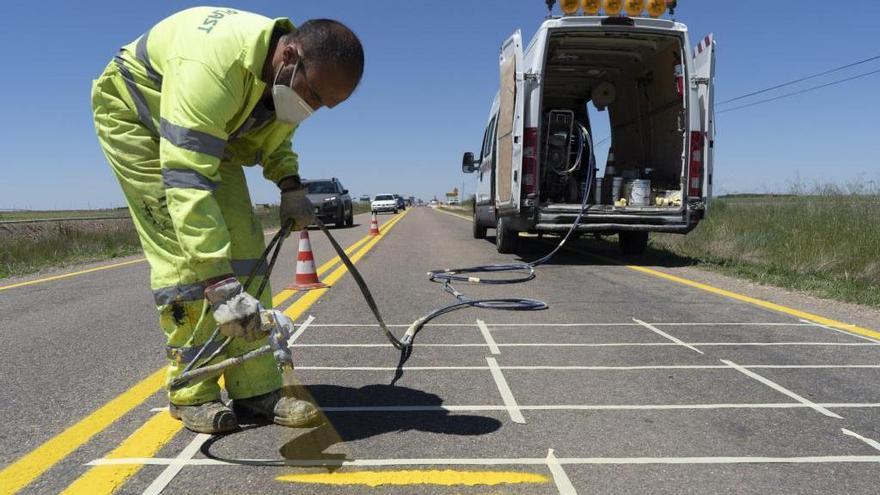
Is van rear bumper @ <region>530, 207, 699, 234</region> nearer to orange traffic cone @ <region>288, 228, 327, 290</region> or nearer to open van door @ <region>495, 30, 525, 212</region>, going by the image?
open van door @ <region>495, 30, 525, 212</region>

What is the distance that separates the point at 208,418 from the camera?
2721mm

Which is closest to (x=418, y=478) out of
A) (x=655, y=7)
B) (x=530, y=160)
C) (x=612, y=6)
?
(x=530, y=160)

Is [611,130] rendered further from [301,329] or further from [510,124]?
[301,329]

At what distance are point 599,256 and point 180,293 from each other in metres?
8.78

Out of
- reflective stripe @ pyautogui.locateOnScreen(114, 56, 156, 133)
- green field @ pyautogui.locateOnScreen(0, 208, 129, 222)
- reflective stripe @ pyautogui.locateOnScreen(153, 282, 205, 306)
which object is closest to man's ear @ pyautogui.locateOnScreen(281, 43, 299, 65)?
reflective stripe @ pyautogui.locateOnScreen(114, 56, 156, 133)

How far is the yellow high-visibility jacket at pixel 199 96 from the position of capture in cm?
220

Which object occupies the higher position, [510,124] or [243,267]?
[510,124]

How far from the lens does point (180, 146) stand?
221cm

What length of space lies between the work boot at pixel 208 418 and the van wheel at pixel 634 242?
838 centimetres

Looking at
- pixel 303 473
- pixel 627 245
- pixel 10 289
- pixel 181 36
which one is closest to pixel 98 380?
pixel 303 473

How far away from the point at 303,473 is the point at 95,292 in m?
5.87

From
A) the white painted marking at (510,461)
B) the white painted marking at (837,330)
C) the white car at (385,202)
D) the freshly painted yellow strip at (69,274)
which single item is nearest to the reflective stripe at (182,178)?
the white painted marking at (510,461)

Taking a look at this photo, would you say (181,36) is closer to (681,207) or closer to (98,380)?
(98,380)

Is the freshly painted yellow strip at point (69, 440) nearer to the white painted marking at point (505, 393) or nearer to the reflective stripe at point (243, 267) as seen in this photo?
the reflective stripe at point (243, 267)
